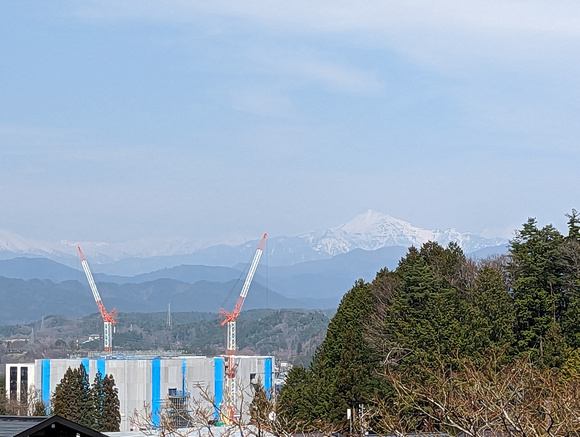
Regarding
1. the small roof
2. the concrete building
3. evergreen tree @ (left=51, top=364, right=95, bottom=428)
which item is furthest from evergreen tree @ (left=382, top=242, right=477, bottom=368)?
the concrete building

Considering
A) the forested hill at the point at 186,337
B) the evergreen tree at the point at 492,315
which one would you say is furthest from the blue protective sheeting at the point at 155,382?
the forested hill at the point at 186,337

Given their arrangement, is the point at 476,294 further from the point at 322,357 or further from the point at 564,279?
the point at 322,357

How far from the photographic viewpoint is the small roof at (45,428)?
1390cm

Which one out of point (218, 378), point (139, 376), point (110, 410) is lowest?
point (110, 410)

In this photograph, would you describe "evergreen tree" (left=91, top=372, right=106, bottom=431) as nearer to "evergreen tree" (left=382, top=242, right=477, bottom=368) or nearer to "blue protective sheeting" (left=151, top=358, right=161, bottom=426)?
"blue protective sheeting" (left=151, top=358, right=161, bottom=426)

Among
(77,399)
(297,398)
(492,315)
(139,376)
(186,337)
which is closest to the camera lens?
(492,315)

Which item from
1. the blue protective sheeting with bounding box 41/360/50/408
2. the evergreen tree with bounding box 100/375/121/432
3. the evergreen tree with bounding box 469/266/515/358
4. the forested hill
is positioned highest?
the forested hill

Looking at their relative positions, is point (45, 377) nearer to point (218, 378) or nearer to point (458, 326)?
point (218, 378)

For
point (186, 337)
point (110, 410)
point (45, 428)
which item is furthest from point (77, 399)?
point (186, 337)

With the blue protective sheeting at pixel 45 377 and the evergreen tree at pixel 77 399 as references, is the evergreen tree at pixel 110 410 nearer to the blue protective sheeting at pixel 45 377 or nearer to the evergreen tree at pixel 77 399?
the evergreen tree at pixel 77 399

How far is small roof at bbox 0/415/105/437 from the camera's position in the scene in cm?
1390

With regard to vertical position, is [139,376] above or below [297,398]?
above

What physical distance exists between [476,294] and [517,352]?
2.27m

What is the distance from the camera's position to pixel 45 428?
14430mm
